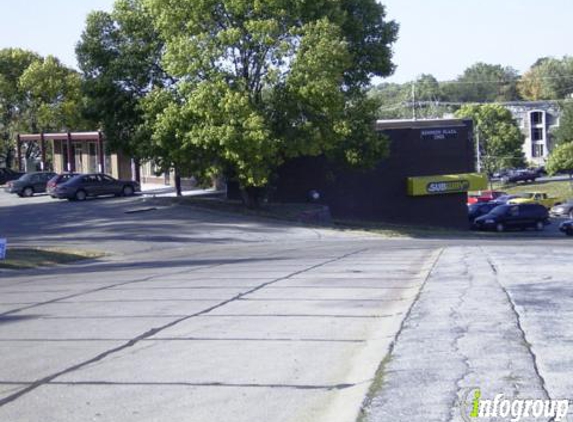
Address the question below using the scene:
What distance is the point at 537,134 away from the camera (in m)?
126

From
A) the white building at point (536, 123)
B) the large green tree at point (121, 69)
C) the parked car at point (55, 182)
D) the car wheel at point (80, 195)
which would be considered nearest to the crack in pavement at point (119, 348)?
the large green tree at point (121, 69)

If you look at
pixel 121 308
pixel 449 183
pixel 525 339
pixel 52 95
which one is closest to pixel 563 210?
pixel 449 183

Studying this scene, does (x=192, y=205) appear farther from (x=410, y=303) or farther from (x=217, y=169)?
(x=410, y=303)

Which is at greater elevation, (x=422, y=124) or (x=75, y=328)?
(x=422, y=124)

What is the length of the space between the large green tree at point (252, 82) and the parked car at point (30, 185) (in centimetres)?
1639

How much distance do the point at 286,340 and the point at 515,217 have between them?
4465cm

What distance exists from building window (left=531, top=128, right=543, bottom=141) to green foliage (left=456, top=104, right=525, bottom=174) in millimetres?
22290

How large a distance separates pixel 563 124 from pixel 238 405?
295ft

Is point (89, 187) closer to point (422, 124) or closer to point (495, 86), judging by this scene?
point (422, 124)

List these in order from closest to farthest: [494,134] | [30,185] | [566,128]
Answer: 1. [30,185]
2. [566,128]
3. [494,134]

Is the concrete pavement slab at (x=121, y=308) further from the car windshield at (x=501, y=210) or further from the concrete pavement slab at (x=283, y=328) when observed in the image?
the car windshield at (x=501, y=210)

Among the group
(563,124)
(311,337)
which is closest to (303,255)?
(311,337)

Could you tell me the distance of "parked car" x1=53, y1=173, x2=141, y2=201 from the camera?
170 ft

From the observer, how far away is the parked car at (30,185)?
2279 inches
